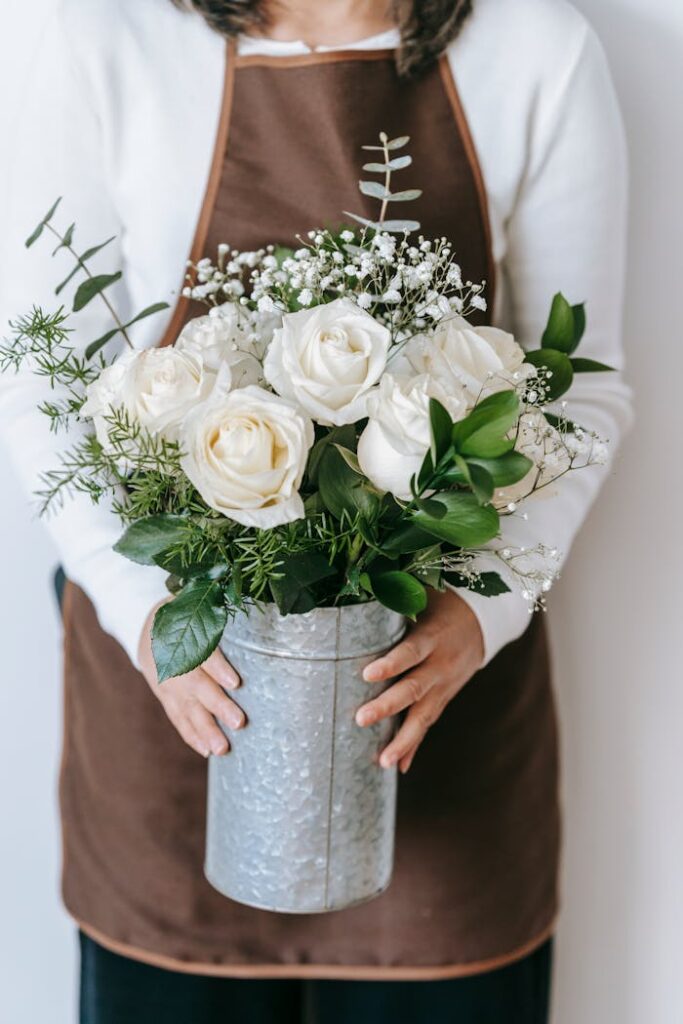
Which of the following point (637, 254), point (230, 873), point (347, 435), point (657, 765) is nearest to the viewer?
point (347, 435)

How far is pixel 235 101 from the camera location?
3.60ft

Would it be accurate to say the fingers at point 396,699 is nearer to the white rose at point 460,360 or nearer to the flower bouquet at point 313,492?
the flower bouquet at point 313,492

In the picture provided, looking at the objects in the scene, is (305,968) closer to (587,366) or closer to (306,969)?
(306,969)

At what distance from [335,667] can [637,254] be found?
0.71 metres

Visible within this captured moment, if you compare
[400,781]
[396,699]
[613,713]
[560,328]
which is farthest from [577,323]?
[613,713]

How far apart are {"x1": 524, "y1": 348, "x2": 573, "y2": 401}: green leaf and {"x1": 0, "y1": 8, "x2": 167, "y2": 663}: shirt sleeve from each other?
0.36m

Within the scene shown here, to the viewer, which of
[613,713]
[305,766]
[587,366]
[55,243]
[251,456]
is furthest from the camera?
[613,713]

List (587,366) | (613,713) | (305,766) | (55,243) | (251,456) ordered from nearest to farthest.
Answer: (251,456) → (305,766) → (587,366) → (55,243) → (613,713)

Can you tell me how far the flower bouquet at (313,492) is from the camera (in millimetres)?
737

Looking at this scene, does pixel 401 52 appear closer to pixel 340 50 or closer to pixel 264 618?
pixel 340 50

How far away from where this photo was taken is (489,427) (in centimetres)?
73

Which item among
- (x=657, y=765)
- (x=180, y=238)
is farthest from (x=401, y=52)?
(x=657, y=765)

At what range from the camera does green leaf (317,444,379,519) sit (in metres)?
0.78

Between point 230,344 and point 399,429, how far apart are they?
0.15 metres
